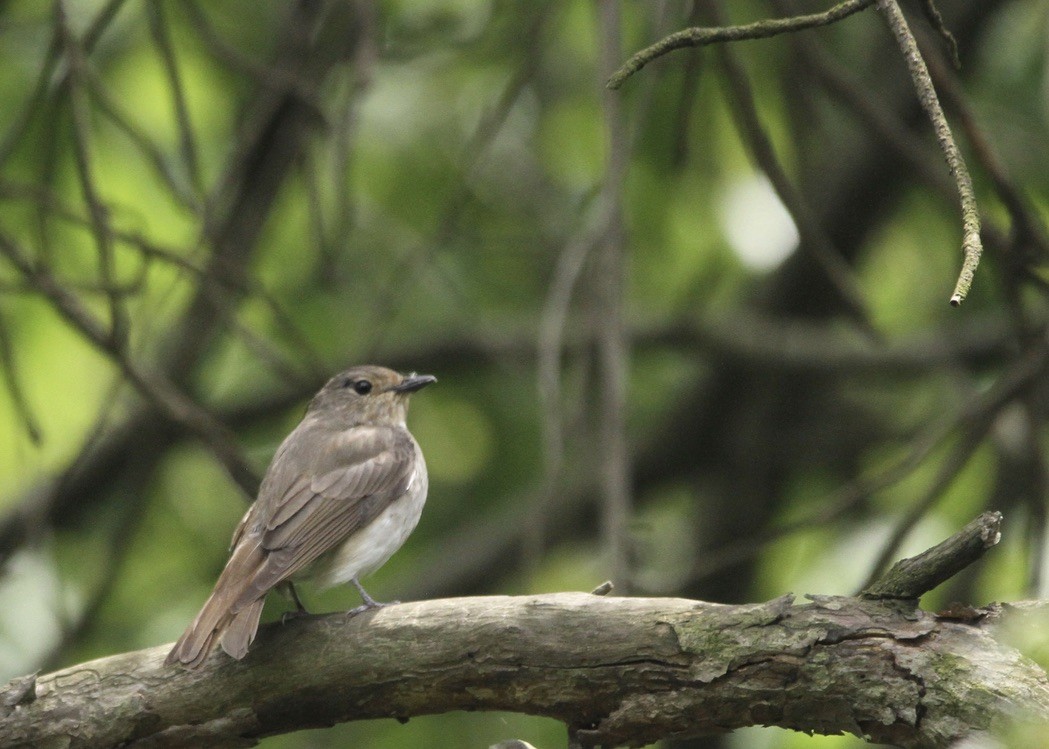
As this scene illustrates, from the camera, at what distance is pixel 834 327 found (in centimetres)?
740

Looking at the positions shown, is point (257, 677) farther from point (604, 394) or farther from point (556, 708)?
point (604, 394)

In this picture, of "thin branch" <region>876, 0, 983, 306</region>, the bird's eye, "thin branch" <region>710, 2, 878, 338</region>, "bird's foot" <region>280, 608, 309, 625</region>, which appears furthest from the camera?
the bird's eye

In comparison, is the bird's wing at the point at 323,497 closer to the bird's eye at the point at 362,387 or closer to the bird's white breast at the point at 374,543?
the bird's white breast at the point at 374,543

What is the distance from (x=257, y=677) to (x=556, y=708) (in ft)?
2.70

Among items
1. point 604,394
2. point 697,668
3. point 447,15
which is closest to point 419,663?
point 697,668

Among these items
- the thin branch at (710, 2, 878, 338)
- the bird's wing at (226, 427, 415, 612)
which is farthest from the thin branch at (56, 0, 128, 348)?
the thin branch at (710, 2, 878, 338)

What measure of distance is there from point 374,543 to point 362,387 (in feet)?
4.02

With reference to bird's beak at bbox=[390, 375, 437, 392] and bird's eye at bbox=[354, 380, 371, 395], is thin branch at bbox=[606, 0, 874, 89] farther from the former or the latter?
bird's eye at bbox=[354, 380, 371, 395]

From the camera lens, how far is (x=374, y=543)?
191 inches

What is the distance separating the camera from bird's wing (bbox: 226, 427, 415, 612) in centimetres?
438

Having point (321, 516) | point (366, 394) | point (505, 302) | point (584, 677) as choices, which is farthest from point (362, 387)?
point (584, 677)

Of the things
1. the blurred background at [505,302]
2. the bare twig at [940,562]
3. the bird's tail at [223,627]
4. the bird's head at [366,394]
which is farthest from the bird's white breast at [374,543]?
the bare twig at [940,562]

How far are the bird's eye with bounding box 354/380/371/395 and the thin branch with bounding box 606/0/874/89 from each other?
344 cm

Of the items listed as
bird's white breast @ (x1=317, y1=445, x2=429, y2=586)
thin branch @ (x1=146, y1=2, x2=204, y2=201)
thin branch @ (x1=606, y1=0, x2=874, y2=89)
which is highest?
thin branch @ (x1=146, y1=2, x2=204, y2=201)
